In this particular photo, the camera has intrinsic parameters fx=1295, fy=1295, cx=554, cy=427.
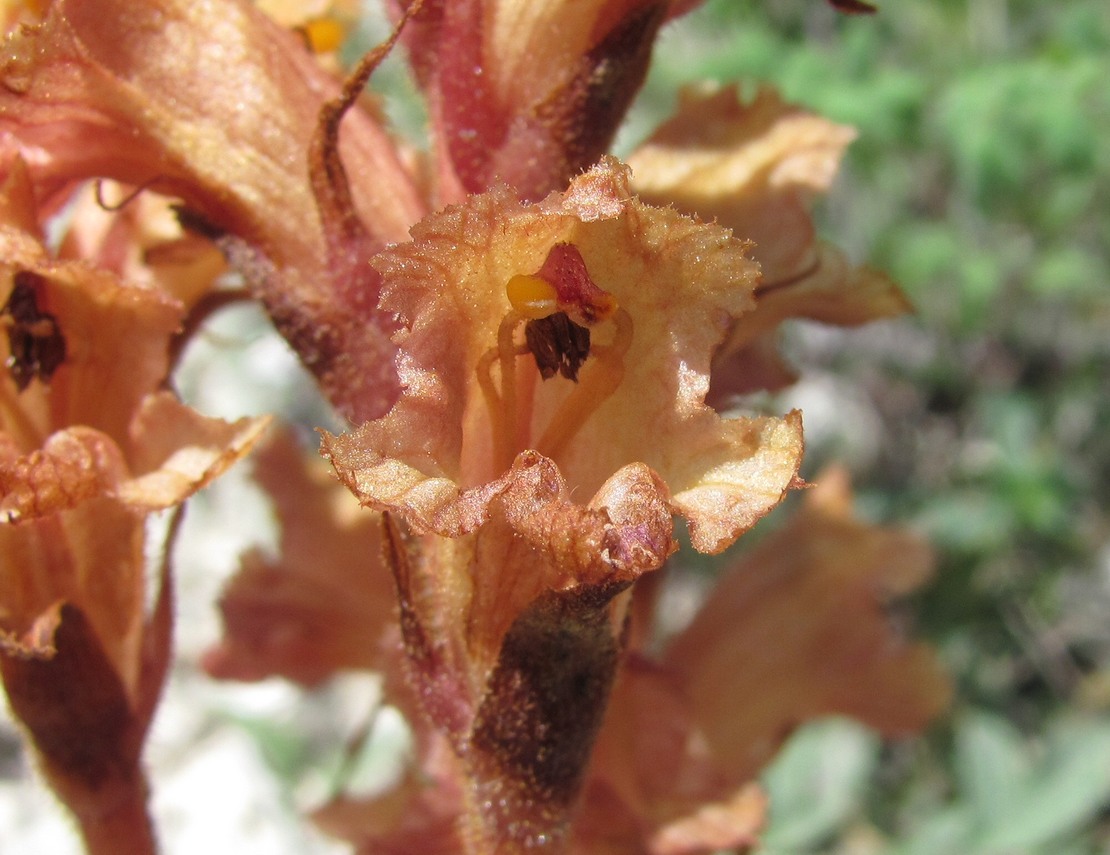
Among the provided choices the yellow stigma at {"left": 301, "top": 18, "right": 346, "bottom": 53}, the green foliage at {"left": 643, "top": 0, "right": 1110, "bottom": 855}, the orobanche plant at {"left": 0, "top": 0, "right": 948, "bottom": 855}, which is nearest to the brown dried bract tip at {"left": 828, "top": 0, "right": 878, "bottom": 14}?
the orobanche plant at {"left": 0, "top": 0, "right": 948, "bottom": 855}

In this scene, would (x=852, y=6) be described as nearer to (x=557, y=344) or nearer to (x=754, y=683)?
(x=557, y=344)

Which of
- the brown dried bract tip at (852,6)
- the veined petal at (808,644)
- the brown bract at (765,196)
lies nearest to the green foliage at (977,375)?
the veined petal at (808,644)

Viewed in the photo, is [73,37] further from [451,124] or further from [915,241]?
[915,241]

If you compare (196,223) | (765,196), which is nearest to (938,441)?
(765,196)

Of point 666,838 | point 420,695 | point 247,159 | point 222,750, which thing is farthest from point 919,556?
point 222,750

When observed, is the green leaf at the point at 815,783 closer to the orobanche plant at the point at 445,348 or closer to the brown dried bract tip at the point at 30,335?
the orobanche plant at the point at 445,348

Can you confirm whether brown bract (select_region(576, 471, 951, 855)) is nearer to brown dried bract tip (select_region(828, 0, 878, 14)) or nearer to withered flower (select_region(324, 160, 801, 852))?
withered flower (select_region(324, 160, 801, 852))
